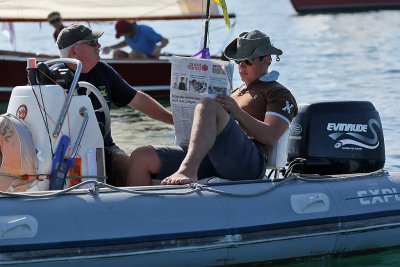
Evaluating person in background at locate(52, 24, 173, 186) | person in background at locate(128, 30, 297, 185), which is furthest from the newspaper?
person in background at locate(52, 24, 173, 186)

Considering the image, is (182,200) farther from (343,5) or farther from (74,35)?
(343,5)

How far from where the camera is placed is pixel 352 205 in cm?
610

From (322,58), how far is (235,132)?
1619 centimetres

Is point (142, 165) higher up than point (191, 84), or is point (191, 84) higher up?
point (191, 84)

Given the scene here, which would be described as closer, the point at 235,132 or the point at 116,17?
the point at 235,132

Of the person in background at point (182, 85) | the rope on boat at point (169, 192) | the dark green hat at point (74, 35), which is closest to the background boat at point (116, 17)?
the dark green hat at point (74, 35)

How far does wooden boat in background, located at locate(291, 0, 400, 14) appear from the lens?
37.8m

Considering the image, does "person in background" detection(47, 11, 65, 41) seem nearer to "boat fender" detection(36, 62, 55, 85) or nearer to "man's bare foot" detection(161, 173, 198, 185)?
"boat fender" detection(36, 62, 55, 85)

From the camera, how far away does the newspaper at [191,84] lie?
588cm

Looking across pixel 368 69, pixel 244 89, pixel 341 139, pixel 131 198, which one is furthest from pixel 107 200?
pixel 368 69

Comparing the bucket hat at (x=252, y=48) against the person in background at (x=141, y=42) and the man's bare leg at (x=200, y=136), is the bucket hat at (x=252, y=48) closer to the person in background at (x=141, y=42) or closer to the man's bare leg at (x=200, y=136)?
the man's bare leg at (x=200, y=136)

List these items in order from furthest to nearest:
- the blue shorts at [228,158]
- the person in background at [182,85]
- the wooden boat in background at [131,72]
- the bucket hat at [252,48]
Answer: the wooden boat in background at [131,72] < the bucket hat at [252,48] < the person in background at [182,85] < the blue shorts at [228,158]

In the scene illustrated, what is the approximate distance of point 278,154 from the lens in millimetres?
6137

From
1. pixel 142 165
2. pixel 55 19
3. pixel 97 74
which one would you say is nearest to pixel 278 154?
pixel 142 165
